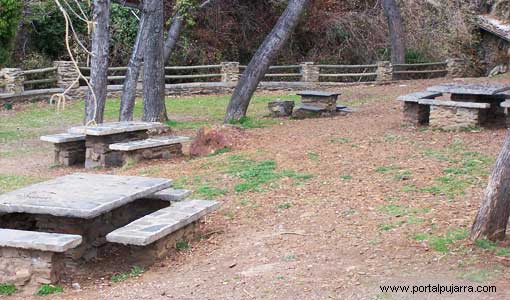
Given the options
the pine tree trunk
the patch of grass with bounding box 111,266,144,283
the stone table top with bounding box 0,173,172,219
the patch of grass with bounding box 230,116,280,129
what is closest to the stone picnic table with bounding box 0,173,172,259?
the stone table top with bounding box 0,173,172,219

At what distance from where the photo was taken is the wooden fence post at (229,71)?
74.9 feet

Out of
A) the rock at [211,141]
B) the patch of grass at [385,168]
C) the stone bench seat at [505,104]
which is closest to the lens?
the patch of grass at [385,168]

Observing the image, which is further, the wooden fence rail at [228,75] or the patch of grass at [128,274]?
the wooden fence rail at [228,75]

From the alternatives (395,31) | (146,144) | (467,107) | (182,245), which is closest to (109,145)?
(146,144)

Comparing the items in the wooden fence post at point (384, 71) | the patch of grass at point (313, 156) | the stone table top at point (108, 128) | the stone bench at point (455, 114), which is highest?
the wooden fence post at point (384, 71)

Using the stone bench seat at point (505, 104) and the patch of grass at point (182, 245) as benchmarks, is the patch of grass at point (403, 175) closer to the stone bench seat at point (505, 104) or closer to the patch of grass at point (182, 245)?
the stone bench seat at point (505, 104)

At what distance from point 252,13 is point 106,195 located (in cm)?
1901

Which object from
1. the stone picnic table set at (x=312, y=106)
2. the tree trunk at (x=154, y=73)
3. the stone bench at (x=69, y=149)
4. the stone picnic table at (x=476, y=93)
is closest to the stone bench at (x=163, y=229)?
the stone bench at (x=69, y=149)

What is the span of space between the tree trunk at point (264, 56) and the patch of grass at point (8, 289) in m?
9.04

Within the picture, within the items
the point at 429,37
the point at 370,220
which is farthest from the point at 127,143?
the point at 429,37

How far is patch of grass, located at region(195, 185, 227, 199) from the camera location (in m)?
8.75

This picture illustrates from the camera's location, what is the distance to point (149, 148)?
38.1 feet

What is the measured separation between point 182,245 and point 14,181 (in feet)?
15.2

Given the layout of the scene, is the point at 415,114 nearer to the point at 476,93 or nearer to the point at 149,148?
the point at 476,93
